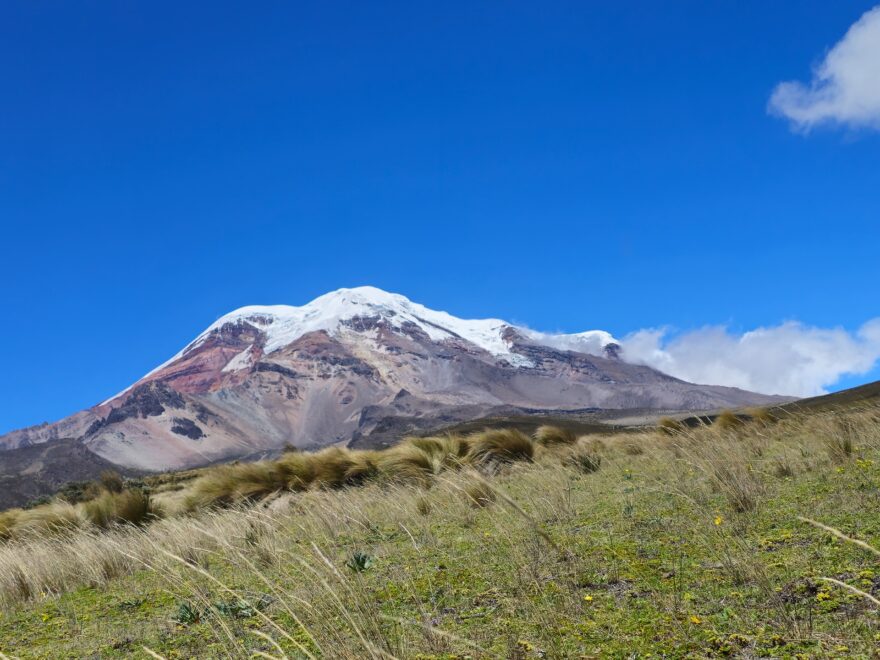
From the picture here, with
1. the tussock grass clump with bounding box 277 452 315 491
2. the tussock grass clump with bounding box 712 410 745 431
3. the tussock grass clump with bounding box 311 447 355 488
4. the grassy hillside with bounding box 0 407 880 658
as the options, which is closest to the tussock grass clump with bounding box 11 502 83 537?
the grassy hillside with bounding box 0 407 880 658

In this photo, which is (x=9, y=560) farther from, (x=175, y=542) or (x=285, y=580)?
(x=285, y=580)

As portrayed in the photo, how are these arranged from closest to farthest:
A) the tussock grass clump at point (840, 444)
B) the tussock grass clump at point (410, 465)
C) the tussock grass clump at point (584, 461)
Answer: the tussock grass clump at point (840, 444)
the tussock grass clump at point (584, 461)
the tussock grass clump at point (410, 465)

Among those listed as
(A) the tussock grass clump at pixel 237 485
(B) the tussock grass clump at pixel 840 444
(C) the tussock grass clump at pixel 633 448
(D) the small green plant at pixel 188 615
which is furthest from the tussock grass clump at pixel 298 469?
(B) the tussock grass clump at pixel 840 444

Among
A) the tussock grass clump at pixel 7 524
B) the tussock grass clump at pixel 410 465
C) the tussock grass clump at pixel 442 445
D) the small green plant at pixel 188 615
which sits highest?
the tussock grass clump at pixel 442 445

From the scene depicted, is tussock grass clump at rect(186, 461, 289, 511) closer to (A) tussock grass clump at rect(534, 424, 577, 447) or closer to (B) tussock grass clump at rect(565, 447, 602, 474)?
(B) tussock grass clump at rect(565, 447, 602, 474)

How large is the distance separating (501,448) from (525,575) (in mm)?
10123

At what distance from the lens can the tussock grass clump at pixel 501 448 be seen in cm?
1509

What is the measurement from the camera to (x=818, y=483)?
24.2ft

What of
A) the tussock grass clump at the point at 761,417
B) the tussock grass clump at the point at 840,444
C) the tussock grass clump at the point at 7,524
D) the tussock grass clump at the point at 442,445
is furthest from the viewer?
the tussock grass clump at the point at 761,417

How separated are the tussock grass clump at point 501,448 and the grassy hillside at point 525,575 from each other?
130 inches

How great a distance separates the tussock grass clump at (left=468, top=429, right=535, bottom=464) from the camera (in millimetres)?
15094

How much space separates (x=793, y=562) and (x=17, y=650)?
599 cm

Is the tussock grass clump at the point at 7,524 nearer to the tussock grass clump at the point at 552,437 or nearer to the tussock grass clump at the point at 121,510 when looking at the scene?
the tussock grass clump at the point at 121,510

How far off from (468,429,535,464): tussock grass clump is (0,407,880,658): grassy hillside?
3.30m
